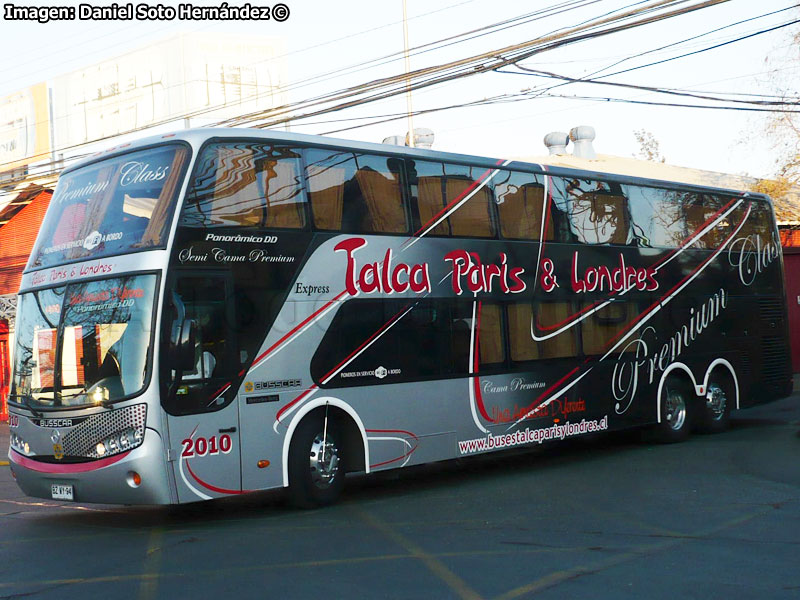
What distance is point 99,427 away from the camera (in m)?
10.0

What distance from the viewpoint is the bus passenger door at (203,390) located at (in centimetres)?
1001

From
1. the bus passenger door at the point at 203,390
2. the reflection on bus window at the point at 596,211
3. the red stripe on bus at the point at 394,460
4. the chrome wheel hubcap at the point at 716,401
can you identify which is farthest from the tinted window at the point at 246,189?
the chrome wheel hubcap at the point at 716,401

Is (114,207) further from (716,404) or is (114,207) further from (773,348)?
(773,348)

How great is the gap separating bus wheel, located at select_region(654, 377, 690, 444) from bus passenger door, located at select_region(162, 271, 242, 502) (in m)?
8.08

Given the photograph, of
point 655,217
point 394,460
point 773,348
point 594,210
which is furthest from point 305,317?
point 773,348

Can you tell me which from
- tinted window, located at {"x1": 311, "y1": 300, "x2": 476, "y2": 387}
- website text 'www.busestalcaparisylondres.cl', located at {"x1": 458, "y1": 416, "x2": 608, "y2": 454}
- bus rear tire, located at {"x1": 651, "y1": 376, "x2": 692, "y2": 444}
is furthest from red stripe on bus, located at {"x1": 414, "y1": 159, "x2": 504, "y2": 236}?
bus rear tire, located at {"x1": 651, "y1": 376, "x2": 692, "y2": 444}

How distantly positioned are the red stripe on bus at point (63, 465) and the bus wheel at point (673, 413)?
922 cm

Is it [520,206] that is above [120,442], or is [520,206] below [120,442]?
above

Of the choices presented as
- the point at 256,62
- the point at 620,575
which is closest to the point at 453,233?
the point at 620,575

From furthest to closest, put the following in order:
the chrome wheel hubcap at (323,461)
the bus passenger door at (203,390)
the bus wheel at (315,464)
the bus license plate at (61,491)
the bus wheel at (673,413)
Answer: the bus wheel at (673,413) < the chrome wheel hubcap at (323,461) < the bus wheel at (315,464) < the bus license plate at (61,491) < the bus passenger door at (203,390)

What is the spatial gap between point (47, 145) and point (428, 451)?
98.5 feet

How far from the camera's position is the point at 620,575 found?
7.42 meters

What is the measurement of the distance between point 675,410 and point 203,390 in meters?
8.96

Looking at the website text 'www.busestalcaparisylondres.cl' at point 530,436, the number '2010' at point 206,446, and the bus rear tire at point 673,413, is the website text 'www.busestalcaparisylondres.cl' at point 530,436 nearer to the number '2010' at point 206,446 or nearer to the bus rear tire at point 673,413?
the bus rear tire at point 673,413
